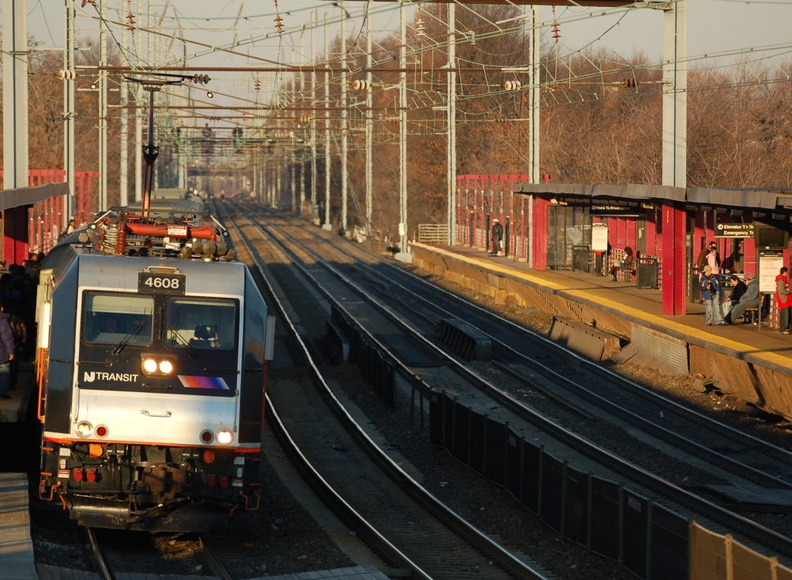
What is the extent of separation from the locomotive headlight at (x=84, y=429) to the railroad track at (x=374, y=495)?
10.3ft

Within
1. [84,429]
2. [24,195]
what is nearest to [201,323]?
[84,429]

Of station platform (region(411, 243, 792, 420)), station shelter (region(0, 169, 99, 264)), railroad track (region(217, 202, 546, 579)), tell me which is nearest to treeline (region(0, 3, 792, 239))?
station shelter (region(0, 169, 99, 264))

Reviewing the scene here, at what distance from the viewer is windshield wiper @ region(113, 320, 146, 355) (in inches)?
459

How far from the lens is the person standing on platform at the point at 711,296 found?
24297 mm

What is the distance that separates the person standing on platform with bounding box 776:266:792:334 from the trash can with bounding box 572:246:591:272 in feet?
46.6

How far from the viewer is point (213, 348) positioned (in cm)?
1188

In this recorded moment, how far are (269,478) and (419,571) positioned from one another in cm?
465

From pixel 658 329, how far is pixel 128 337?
570 inches

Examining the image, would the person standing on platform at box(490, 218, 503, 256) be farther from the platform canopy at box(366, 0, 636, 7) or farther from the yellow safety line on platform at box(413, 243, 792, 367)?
the platform canopy at box(366, 0, 636, 7)

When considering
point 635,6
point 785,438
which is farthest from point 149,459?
point 635,6

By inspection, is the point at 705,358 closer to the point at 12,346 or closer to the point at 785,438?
the point at 785,438

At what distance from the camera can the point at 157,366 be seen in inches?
459

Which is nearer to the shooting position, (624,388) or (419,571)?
(419,571)

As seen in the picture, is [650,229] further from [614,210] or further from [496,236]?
[496,236]
